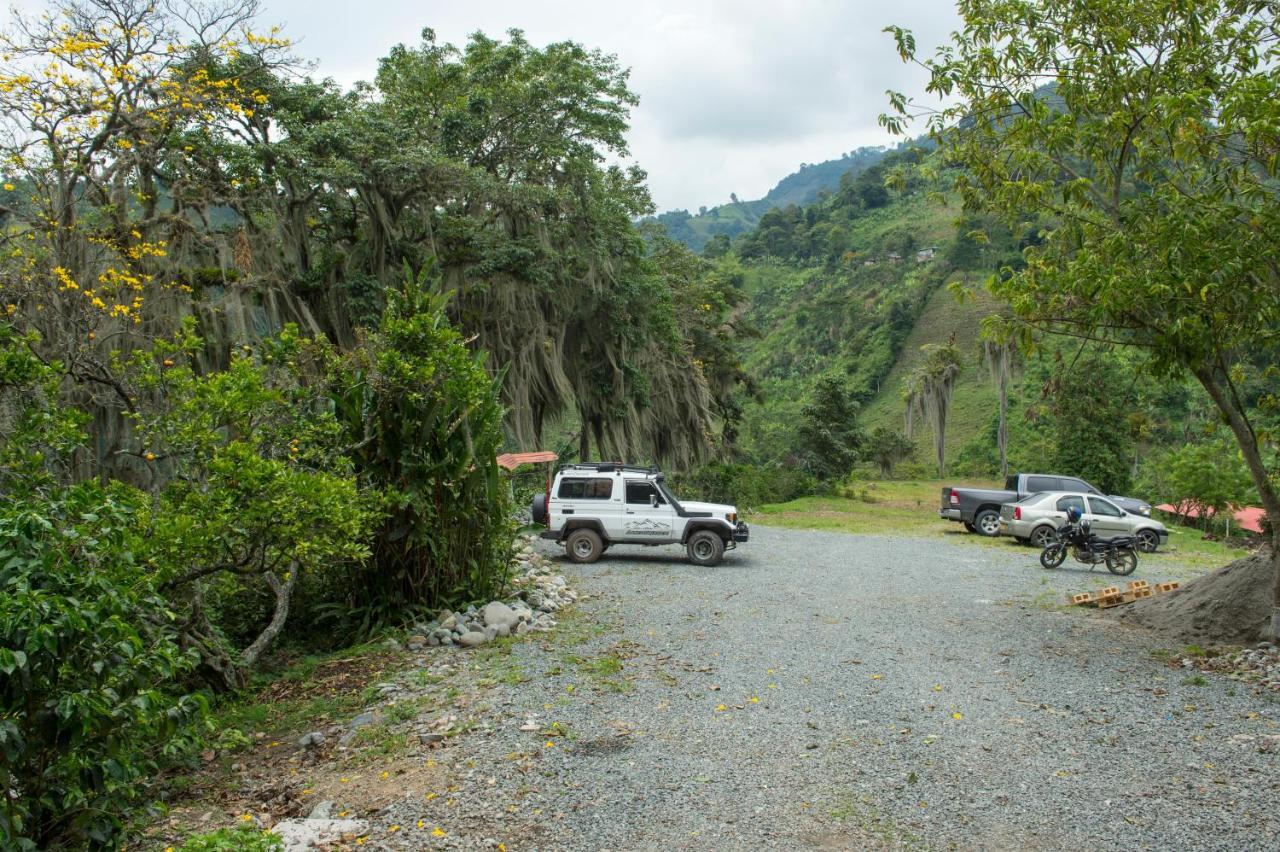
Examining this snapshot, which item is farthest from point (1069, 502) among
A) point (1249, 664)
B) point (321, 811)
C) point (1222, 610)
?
point (321, 811)

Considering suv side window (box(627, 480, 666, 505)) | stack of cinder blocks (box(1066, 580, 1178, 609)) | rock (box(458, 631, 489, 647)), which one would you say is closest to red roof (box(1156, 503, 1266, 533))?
stack of cinder blocks (box(1066, 580, 1178, 609))

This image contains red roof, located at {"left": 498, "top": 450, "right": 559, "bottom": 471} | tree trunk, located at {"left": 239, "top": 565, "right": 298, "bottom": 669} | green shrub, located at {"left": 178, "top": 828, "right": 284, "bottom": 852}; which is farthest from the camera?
red roof, located at {"left": 498, "top": 450, "right": 559, "bottom": 471}

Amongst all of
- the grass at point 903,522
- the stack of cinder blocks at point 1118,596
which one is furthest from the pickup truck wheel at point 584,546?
the grass at point 903,522

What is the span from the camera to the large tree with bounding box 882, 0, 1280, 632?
7.41 meters

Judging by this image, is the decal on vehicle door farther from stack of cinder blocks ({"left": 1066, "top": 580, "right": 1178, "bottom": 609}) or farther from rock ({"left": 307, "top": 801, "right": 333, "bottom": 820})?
rock ({"left": 307, "top": 801, "right": 333, "bottom": 820})

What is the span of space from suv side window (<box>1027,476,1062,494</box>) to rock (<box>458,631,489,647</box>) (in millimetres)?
16408

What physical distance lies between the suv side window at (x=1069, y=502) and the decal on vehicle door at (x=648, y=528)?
947 cm

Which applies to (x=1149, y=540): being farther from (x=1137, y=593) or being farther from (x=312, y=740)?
(x=312, y=740)

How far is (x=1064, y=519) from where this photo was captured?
60.4ft

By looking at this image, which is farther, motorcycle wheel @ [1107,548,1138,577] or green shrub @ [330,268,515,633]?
motorcycle wheel @ [1107,548,1138,577]

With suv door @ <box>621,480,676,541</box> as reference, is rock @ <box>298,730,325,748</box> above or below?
below

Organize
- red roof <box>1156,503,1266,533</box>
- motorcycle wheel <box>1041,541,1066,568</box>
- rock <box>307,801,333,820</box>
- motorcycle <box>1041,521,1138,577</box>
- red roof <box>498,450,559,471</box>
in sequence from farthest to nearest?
red roof <box>1156,503,1266,533</box>
red roof <box>498,450,559,471</box>
motorcycle wheel <box>1041,541,1066,568</box>
motorcycle <box>1041,521,1138,577</box>
rock <box>307,801,333,820</box>

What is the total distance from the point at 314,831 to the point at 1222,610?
9130 mm

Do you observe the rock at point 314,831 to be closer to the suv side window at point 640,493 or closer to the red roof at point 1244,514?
the suv side window at point 640,493
